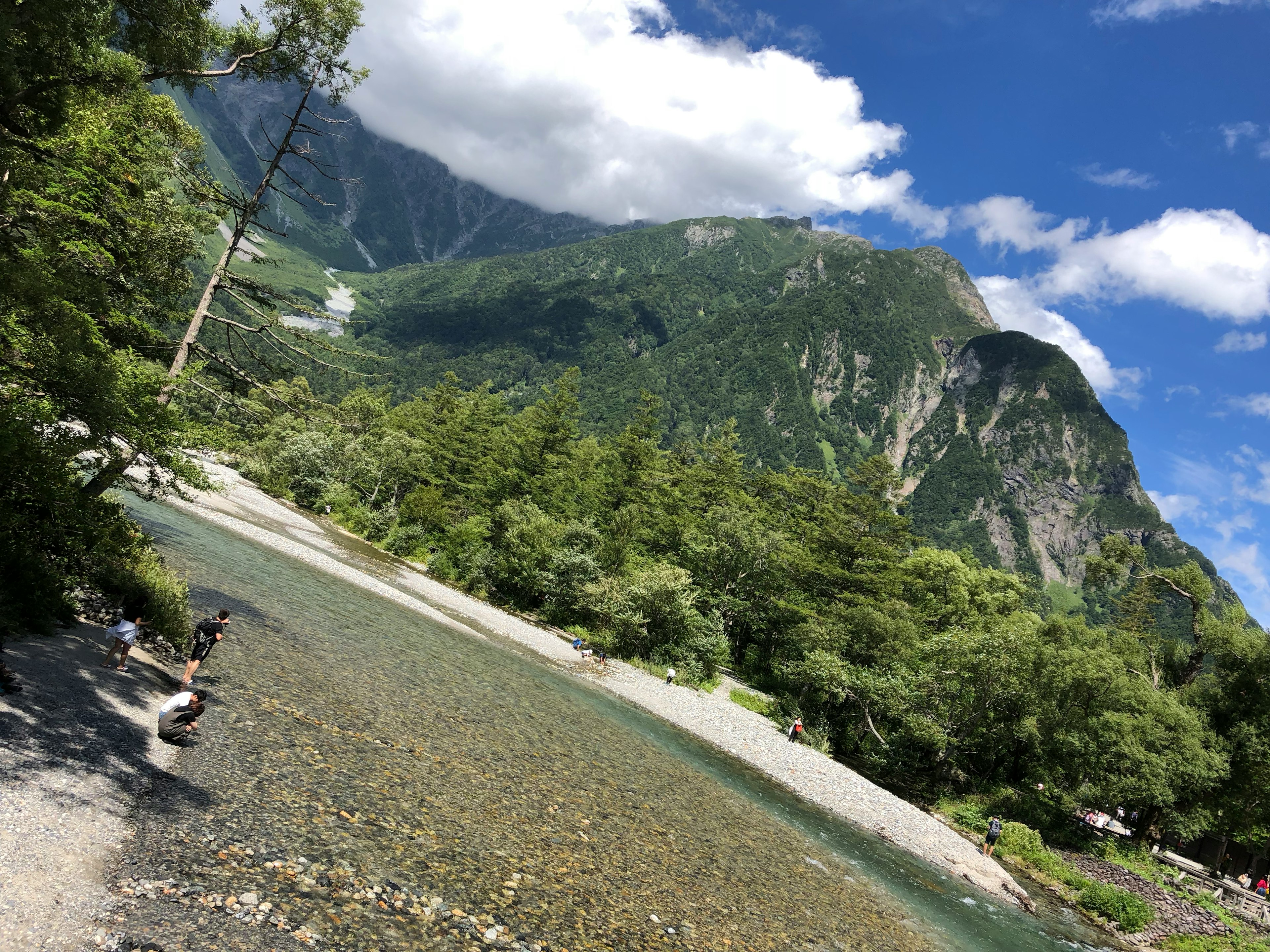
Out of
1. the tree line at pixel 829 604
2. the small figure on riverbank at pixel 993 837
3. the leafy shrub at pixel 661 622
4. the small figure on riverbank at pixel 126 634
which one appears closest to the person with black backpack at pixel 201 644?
the small figure on riverbank at pixel 126 634

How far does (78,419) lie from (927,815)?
3807 cm

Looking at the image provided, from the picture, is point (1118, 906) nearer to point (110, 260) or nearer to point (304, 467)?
point (110, 260)

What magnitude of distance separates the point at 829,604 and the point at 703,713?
62.2ft

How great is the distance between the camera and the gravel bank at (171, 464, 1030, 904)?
2659cm

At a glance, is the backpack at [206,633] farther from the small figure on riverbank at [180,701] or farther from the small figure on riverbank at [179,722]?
the small figure on riverbank at [179,722]

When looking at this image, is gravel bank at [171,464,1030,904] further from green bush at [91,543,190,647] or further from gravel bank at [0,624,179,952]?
gravel bank at [0,624,179,952]

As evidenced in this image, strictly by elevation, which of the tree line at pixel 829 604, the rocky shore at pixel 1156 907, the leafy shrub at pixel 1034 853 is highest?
the tree line at pixel 829 604

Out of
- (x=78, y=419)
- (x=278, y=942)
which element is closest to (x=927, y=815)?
(x=278, y=942)

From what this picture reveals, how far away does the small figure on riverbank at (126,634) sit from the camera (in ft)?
44.0

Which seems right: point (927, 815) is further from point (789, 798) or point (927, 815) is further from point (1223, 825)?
point (1223, 825)

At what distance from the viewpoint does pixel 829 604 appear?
49.2m

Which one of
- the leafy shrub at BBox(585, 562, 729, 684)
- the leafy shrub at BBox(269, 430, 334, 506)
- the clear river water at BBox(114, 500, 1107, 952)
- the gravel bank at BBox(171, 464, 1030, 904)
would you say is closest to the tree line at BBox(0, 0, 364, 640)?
the clear river water at BBox(114, 500, 1107, 952)

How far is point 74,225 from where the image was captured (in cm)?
1456

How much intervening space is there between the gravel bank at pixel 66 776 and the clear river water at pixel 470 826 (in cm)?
51
